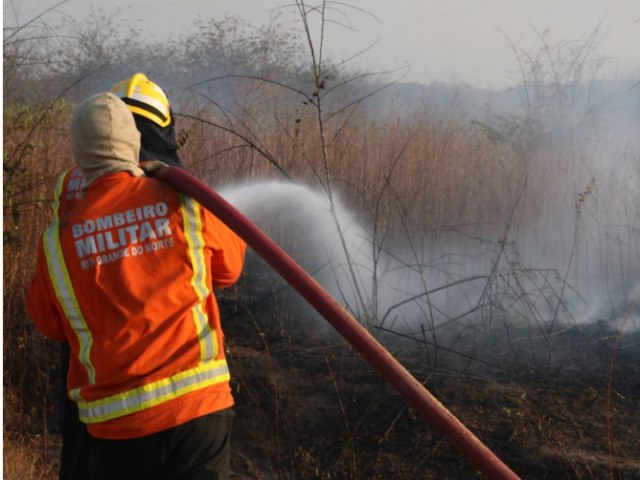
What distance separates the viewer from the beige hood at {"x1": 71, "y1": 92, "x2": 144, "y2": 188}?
263cm

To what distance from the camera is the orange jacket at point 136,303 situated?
2.49 metres

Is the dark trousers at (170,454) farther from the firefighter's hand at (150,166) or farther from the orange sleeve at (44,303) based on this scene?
the firefighter's hand at (150,166)

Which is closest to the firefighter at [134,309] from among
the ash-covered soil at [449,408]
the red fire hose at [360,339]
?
the red fire hose at [360,339]

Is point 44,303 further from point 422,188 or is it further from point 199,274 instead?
point 422,188

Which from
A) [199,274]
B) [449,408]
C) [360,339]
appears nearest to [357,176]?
[449,408]

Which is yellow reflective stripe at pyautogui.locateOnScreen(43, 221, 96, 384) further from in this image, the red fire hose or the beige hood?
the red fire hose

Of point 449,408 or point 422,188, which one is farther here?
point 422,188

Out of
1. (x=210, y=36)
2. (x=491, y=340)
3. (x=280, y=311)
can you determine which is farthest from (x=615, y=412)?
(x=210, y=36)

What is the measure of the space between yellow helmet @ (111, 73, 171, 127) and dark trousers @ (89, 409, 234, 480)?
1.06m

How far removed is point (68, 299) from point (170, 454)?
0.57 metres

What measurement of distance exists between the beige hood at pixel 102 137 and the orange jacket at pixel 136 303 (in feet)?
0.13

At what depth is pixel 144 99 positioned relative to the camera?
2963mm

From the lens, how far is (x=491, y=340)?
5.05 m

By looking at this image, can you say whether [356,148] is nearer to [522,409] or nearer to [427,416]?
[522,409]
